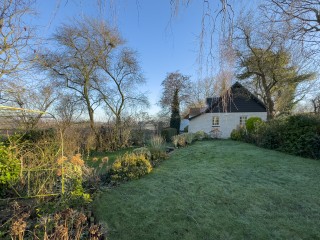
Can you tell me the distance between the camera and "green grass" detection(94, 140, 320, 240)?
2748 millimetres

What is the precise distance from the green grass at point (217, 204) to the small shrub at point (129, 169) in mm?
245

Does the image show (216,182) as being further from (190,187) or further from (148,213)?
(148,213)

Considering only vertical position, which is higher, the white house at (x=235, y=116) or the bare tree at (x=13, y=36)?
the bare tree at (x=13, y=36)

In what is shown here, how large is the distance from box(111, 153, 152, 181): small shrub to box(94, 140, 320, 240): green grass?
245 millimetres

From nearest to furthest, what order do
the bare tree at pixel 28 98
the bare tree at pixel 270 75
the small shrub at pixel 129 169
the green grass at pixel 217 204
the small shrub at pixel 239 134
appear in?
the green grass at pixel 217 204 → the small shrub at pixel 129 169 → the bare tree at pixel 28 98 → the bare tree at pixel 270 75 → the small shrub at pixel 239 134

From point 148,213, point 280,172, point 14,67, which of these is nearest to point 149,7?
point 148,213

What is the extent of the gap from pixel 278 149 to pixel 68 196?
8.96 meters

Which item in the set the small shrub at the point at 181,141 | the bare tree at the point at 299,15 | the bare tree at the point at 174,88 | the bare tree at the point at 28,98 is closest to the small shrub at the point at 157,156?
the small shrub at the point at 181,141

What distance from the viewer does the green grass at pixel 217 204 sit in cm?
275

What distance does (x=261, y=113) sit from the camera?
16.6 metres

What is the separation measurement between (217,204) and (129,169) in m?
2.69

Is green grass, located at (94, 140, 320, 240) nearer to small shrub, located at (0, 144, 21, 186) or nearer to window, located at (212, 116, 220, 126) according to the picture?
small shrub, located at (0, 144, 21, 186)

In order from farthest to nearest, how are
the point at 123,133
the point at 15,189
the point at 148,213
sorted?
the point at 123,133 < the point at 15,189 < the point at 148,213

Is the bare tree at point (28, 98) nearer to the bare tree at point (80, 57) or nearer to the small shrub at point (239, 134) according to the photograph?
the bare tree at point (80, 57)
